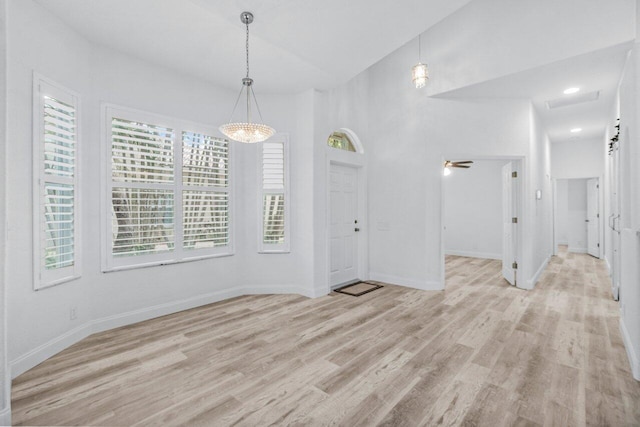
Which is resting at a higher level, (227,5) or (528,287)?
(227,5)

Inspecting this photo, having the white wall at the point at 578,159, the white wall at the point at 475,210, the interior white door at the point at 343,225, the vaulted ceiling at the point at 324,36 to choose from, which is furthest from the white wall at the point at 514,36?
the white wall at the point at 578,159

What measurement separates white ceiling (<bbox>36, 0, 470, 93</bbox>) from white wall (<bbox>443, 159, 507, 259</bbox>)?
5.56 m

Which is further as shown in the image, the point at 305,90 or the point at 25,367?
the point at 305,90

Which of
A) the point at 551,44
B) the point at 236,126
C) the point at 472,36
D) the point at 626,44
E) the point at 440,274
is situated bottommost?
the point at 440,274

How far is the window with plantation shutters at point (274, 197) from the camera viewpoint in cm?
467

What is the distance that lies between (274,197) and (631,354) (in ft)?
13.9

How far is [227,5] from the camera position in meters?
2.69

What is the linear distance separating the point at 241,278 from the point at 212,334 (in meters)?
1.43

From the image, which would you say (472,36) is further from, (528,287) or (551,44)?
(528,287)

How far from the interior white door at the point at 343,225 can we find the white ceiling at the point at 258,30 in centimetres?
184

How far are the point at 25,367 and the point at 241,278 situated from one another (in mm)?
2491

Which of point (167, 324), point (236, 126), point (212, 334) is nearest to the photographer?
point (236, 126)

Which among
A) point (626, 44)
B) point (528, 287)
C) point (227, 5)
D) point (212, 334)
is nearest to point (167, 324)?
point (212, 334)

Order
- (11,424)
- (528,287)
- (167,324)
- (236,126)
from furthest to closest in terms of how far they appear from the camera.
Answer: (528,287) → (167,324) → (236,126) → (11,424)
